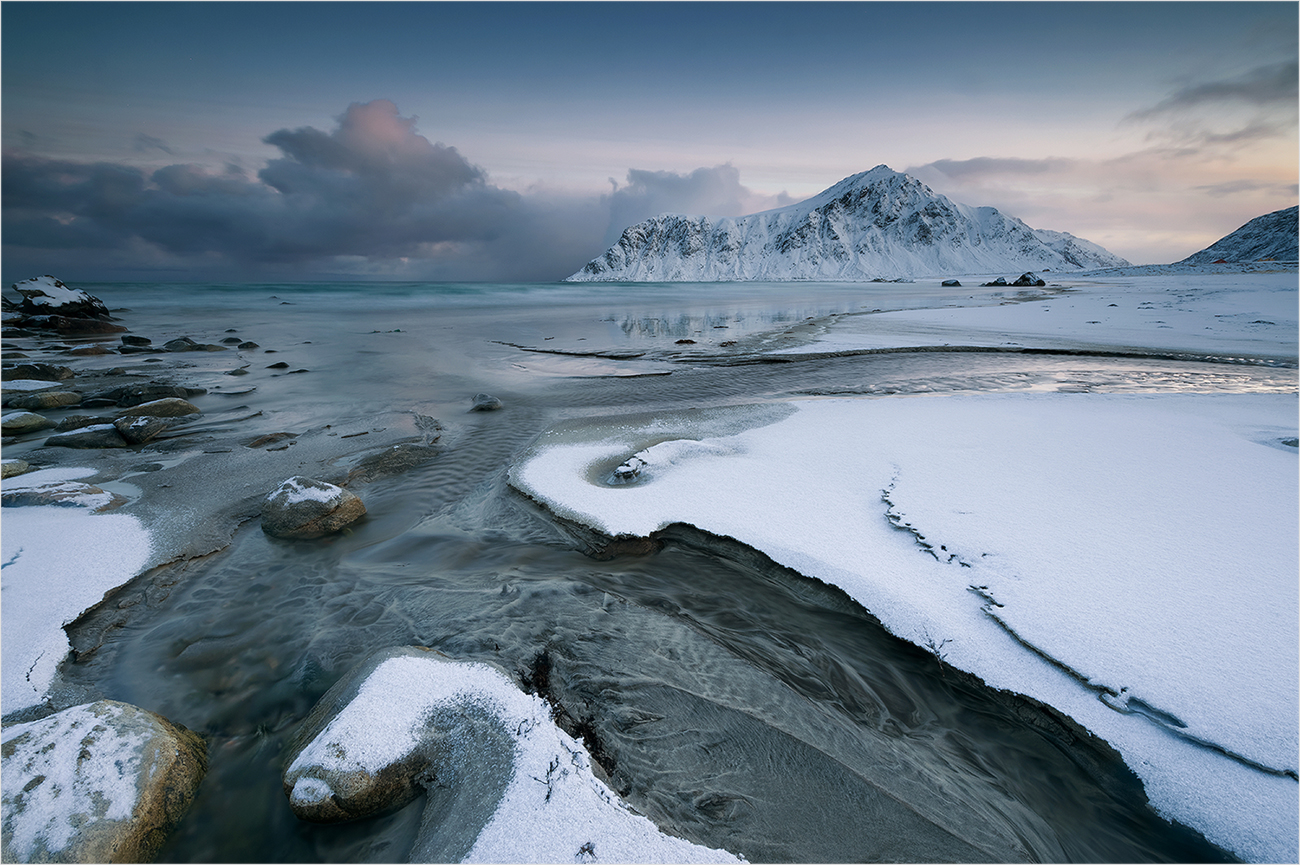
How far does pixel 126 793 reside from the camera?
66.4 inches

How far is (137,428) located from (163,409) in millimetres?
1039

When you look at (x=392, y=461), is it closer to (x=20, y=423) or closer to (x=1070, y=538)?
(x=20, y=423)

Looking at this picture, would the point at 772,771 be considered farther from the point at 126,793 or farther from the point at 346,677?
the point at 126,793

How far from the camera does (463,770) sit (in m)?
1.78

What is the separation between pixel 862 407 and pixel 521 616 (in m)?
5.01

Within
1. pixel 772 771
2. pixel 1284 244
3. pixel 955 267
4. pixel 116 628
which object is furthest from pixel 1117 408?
pixel 955 267

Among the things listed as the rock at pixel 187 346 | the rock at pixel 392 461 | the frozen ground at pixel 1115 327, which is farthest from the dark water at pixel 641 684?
the rock at pixel 187 346

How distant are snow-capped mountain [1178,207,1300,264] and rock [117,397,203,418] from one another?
9214 centimetres

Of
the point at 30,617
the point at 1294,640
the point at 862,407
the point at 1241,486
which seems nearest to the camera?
the point at 1294,640

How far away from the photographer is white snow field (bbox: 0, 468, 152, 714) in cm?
231

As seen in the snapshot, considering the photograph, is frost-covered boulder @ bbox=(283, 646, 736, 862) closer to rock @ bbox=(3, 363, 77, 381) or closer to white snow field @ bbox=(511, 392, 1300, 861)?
white snow field @ bbox=(511, 392, 1300, 861)

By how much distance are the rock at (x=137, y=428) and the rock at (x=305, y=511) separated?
328cm

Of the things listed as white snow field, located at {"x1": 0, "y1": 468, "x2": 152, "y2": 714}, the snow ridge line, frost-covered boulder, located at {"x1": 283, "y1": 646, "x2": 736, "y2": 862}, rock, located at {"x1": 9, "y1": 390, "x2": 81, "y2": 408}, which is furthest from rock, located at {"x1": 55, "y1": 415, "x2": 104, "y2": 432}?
the snow ridge line

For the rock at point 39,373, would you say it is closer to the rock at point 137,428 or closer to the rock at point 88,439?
the rock at point 88,439
